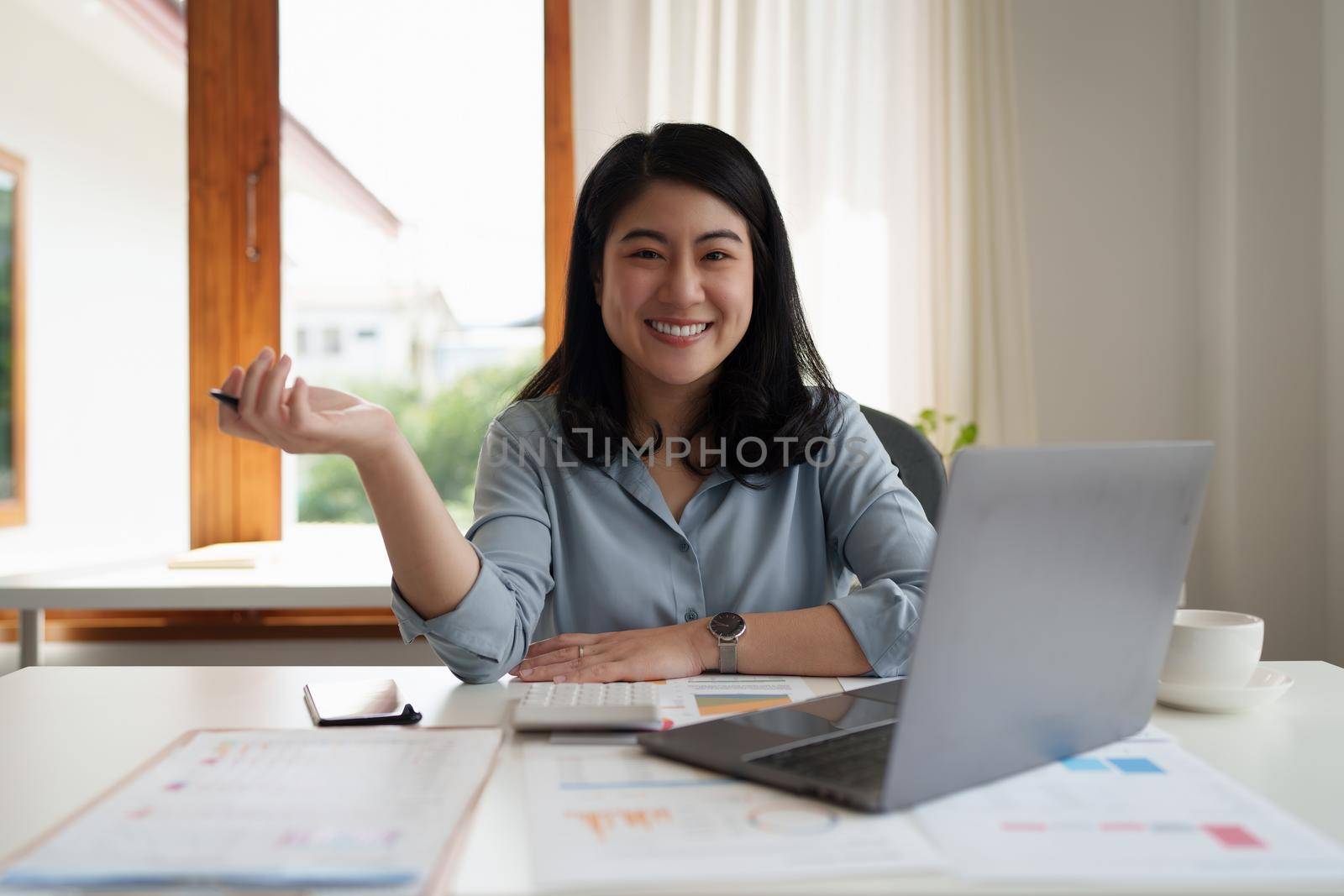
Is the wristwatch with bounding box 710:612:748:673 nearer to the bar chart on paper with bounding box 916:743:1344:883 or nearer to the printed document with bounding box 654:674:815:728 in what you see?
the printed document with bounding box 654:674:815:728

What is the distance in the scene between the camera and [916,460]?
1588 millimetres

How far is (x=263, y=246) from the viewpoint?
265 centimetres

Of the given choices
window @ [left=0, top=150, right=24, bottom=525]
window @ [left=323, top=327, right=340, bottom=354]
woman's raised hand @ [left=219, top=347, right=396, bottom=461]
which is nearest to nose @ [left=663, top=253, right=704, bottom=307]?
woman's raised hand @ [left=219, top=347, right=396, bottom=461]

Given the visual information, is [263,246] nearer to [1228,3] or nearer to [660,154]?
[660,154]

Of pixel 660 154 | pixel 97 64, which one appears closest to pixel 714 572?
pixel 660 154

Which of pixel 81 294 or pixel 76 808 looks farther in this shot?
pixel 81 294

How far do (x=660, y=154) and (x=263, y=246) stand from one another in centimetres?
166

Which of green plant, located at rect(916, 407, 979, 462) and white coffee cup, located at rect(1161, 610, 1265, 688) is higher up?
green plant, located at rect(916, 407, 979, 462)

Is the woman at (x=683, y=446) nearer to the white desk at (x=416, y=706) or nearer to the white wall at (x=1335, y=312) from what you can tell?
the white desk at (x=416, y=706)

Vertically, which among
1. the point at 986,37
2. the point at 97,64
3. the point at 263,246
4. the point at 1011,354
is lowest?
the point at 1011,354

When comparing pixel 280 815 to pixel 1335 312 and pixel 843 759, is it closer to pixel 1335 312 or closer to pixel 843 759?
pixel 843 759

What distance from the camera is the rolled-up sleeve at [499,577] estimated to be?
1.04m

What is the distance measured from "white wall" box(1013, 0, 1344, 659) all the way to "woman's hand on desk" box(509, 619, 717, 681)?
6.20 ft

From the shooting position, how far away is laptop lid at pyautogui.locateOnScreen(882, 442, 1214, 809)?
625mm
